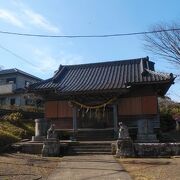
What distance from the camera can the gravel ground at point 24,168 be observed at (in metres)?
12.7

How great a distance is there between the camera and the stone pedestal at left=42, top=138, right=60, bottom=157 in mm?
19641

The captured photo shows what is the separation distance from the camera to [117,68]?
28031 mm

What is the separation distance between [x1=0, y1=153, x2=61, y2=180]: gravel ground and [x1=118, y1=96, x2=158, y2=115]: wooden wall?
8.62 metres

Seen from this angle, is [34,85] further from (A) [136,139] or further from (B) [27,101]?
(B) [27,101]

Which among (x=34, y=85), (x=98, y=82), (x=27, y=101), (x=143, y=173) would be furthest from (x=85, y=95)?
(x=27, y=101)

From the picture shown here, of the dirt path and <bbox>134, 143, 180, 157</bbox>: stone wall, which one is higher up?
<bbox>134, 143, 180, 157</bbox>: stone wall

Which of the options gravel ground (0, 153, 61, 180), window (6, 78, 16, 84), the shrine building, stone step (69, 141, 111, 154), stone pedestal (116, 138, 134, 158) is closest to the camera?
gravel ground (0, 153, 61, 180)

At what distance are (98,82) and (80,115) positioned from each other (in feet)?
9.39

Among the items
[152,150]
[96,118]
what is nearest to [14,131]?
[96,118]

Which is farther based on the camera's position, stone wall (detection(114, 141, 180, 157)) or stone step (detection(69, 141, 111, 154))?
stone step (detection(69, 141, 111, 154))

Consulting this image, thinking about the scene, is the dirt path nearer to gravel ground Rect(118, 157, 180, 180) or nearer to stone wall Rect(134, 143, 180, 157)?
gravel ground Rect(118, 157, 180, 180)

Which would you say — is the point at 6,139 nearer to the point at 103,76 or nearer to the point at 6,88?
the point at 103,76

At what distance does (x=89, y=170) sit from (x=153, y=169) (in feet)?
8.56

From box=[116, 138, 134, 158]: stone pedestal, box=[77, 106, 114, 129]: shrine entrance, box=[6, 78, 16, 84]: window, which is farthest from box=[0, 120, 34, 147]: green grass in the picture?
box=[6, 78, 16, 84]: window
